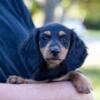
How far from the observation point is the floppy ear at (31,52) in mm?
3270

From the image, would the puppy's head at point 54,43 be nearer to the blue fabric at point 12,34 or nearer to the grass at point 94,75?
the blue fabric at point 12,34

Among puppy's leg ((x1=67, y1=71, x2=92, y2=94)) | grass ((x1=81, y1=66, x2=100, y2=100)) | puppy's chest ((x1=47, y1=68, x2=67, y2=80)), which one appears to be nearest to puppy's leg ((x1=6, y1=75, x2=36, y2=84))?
puppy's chest ((x1=47, y1=68, x2=67, y2=80))

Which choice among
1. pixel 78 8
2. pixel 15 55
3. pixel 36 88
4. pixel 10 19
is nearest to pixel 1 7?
pixel 10 19

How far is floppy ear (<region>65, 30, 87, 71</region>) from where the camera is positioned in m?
3.22

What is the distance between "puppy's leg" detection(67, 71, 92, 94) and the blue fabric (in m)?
0.32

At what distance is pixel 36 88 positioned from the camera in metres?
3.00

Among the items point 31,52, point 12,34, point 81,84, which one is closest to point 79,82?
point 81,84

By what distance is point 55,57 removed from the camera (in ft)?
10.3

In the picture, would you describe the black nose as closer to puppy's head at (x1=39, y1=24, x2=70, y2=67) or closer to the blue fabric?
puppy's head at (x1=39, y1=24, x2=70, y2=67)

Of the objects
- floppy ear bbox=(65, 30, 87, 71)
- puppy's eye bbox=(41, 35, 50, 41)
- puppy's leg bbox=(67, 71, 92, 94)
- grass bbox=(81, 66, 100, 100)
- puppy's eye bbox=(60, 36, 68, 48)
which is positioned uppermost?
puppy's eye bbox=(41, 35, 50, 41)

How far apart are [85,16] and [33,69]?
26.0 meters

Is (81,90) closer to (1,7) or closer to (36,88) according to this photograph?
(36,88)

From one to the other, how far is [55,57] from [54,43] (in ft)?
0.32

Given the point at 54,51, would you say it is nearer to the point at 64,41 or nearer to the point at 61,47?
the point at 61,47
